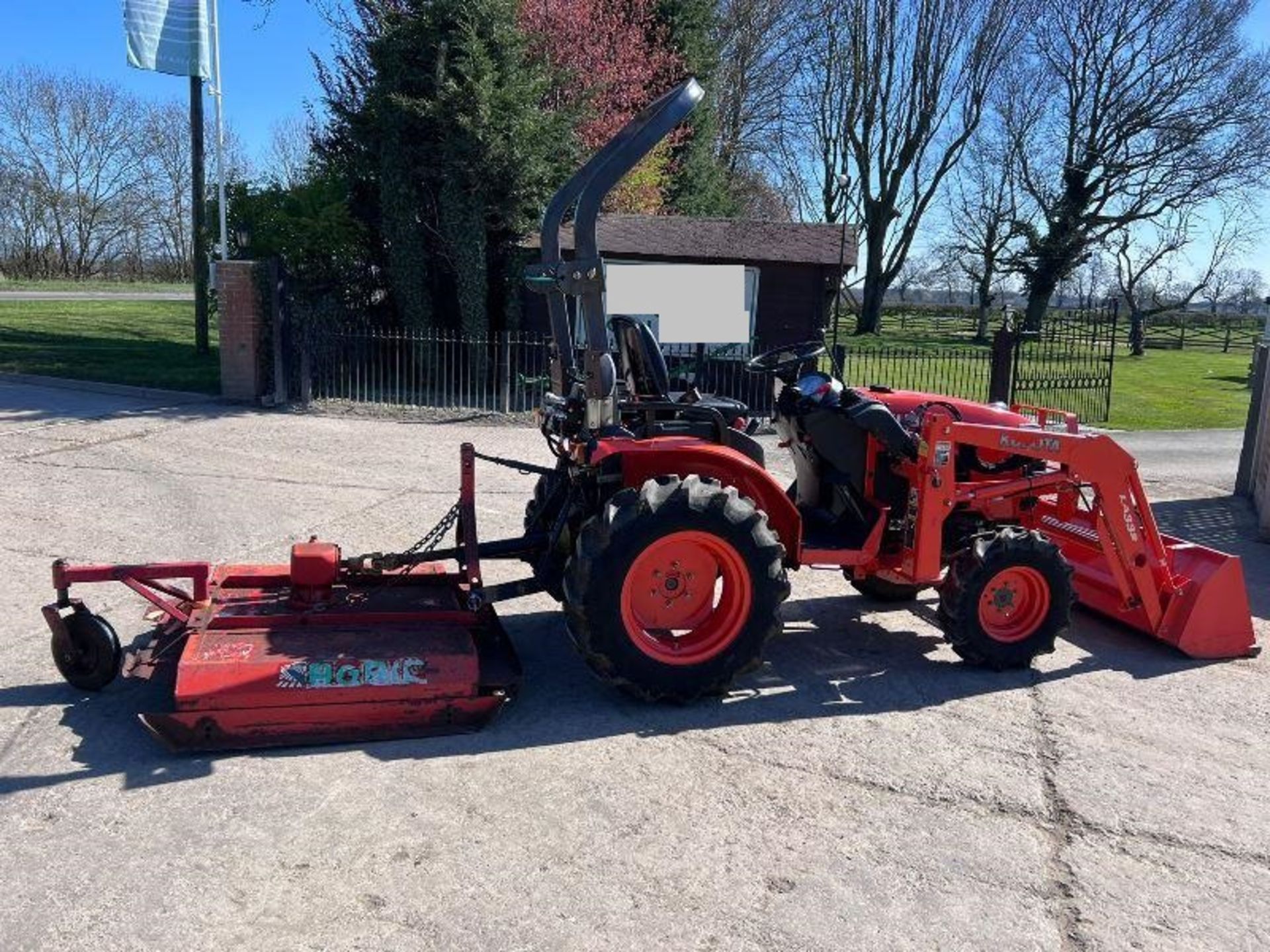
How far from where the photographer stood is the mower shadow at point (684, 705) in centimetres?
411

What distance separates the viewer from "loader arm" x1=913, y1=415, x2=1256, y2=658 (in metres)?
5.28

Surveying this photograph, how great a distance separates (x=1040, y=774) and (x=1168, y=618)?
1.97m

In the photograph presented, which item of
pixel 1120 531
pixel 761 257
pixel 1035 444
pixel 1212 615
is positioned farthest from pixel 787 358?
pixel 761 257

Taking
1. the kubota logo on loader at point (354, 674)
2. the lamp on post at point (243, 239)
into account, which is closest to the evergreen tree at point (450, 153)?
the lamp on post at point (243, 239)

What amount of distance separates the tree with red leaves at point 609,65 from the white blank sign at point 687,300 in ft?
27.5

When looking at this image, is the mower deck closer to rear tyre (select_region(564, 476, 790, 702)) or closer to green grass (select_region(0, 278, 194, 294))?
rear tyre (select_region(564, 476, 790, 702))

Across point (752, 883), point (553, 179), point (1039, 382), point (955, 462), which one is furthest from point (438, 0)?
point (752, 883)

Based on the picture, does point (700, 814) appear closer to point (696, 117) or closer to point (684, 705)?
point (684, 705)

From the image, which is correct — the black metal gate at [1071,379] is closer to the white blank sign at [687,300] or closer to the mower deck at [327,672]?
the white blank sign at [687,300]

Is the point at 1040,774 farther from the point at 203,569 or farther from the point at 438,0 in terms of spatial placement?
the point at 438,0

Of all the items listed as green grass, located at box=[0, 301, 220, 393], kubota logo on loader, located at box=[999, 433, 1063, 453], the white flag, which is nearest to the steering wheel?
kubota logo on loader, located at box=[999, 433, 1063, 453]

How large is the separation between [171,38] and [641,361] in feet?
47.9

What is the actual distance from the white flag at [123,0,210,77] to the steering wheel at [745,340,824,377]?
46.4 ft

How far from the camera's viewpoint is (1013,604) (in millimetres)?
5410
